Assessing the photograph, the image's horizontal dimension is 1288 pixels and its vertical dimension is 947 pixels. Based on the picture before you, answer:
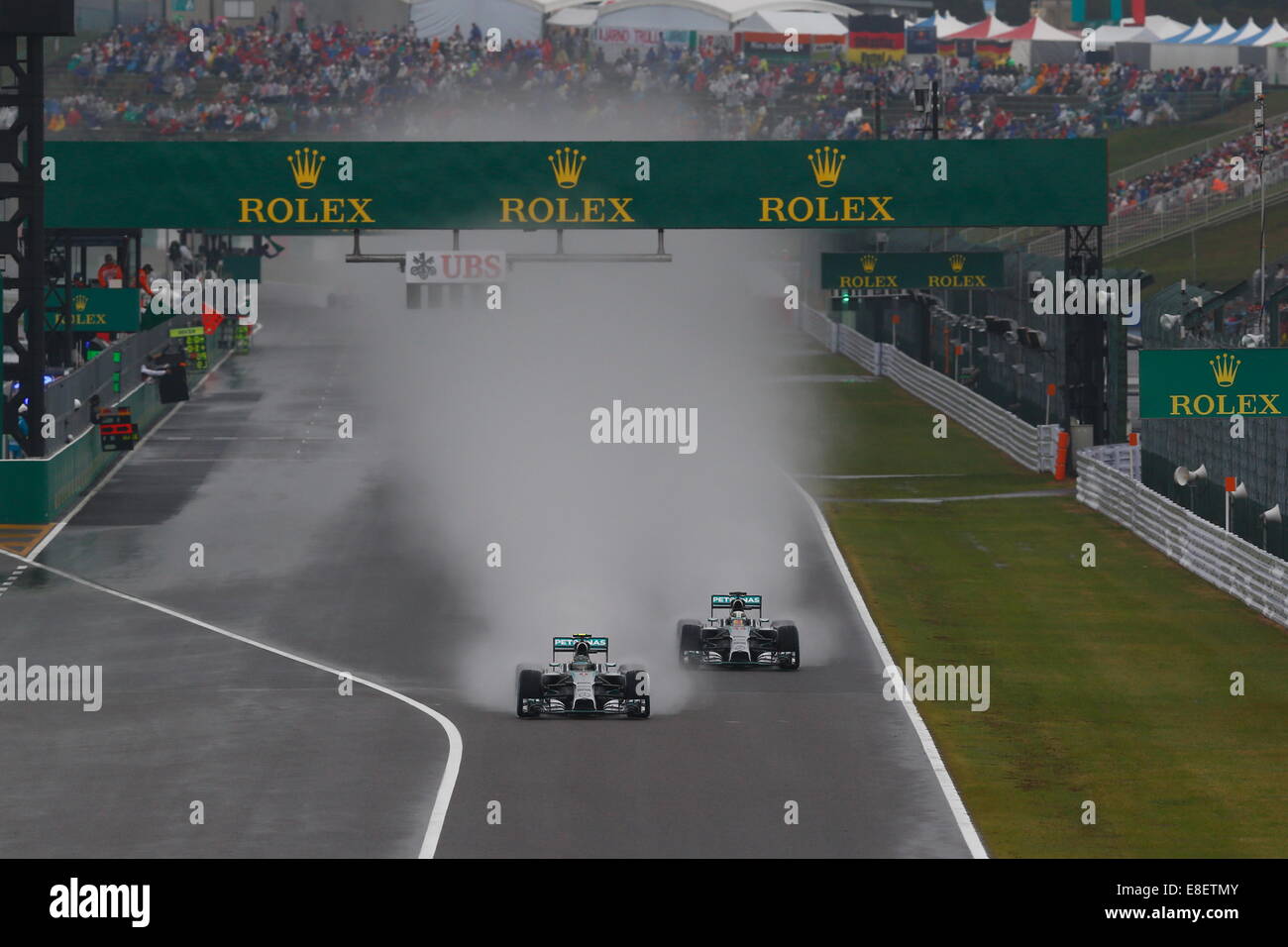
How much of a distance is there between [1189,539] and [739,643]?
38.2 ft

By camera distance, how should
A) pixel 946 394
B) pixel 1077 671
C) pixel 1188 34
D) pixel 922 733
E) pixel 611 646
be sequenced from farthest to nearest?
pixel 1188 34
pixel 946 394
pixel 611 646
pixel 1077 671
pixel 922 733

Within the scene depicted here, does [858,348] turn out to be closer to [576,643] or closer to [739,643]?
[739,643]

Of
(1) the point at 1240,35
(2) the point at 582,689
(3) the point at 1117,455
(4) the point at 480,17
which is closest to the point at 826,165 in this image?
(3) the point at 1117,455

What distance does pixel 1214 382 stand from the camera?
3350cm

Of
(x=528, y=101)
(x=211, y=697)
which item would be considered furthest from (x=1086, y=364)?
(x=528, y=101)

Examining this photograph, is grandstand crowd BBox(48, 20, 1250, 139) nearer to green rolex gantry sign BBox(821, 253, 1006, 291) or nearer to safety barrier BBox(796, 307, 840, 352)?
safety barrier BBox(796, 307, 840, 352)

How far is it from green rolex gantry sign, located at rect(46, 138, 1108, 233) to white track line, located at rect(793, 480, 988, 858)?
6.51 metres

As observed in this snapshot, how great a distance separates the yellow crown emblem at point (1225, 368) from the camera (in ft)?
109

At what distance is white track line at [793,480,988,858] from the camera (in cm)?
2109

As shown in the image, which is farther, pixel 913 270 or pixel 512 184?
pixel 913 270

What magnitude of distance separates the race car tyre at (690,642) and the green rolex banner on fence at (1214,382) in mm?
9091

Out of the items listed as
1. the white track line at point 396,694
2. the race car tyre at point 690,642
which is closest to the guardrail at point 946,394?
the race car tyre at point 690,642

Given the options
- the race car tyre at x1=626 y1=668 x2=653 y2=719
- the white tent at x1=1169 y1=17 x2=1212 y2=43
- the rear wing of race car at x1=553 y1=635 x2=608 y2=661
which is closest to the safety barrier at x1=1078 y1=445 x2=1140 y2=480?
the race car tyre at x1=626 y1=668 x2=653 y2=719
